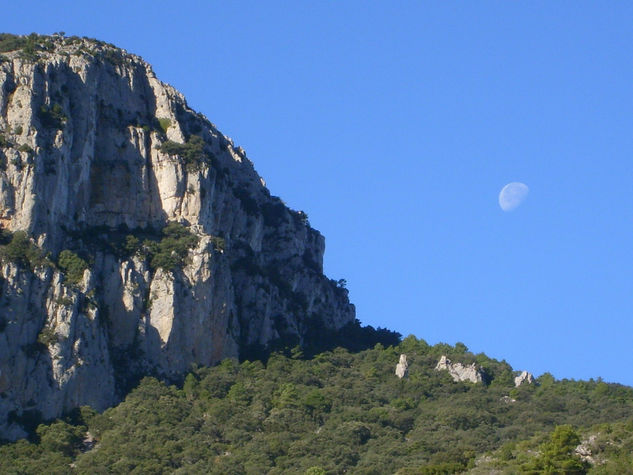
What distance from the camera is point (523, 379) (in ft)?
442

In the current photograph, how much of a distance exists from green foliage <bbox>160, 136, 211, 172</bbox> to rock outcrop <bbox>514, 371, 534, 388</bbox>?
25.1 m

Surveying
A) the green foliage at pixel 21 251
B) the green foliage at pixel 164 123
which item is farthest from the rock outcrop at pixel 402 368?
the green foliage at pixel 21 251

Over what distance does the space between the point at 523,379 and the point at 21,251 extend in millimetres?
35608

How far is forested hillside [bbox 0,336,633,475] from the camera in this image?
10506cm

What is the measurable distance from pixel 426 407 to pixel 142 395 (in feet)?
58.9

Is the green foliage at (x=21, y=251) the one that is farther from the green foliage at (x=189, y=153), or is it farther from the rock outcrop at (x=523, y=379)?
the rock outcrop at (x=523, y=379)

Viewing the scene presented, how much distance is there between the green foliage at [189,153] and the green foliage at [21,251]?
1590 cm

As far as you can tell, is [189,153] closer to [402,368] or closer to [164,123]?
[164,123]

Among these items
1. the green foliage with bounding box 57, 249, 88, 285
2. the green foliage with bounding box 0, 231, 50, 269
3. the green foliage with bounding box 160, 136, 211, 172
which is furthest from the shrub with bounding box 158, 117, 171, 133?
the green foliage with bounding box 0, 231, 50, 269

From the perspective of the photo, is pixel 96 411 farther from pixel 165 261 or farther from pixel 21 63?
pixel 21 63

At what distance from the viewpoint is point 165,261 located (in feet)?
415

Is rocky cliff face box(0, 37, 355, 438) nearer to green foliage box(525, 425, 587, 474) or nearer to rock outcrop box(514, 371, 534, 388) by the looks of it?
rock outcrop box(514, 371, 534, 388)

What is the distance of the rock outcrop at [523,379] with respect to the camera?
134 m

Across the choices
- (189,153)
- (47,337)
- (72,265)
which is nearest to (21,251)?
(72,265)
